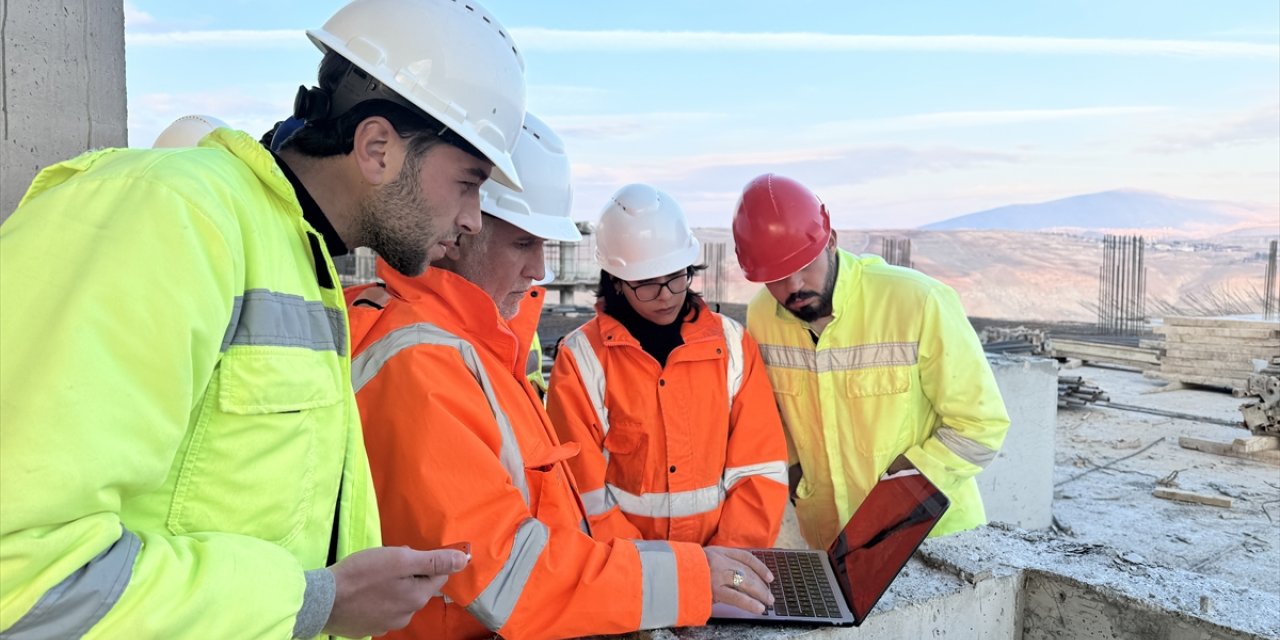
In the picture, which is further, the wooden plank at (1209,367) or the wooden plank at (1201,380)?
the wooden plank at (1201,380)

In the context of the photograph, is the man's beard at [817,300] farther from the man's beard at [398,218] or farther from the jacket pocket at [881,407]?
the man's beard at [398,218]

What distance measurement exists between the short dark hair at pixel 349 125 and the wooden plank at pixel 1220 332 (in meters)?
15.9

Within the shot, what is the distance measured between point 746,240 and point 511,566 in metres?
1.94

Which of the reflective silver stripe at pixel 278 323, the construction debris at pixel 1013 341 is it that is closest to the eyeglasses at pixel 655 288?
the reflective silver stripe at pixel 278 323

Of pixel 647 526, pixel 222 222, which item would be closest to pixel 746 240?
pixel 647 526

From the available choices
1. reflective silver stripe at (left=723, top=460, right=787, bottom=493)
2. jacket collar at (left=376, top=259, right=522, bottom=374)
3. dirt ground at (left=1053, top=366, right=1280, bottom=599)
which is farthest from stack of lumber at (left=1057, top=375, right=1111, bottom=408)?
jacket collar at (left=376, top=259, right=522, bottom=374)

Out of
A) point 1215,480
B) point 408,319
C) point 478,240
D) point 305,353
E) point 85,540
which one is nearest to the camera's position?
point 85,540

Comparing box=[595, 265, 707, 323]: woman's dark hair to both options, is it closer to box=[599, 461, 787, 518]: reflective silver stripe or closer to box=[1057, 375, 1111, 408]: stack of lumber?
box=[599, 461, 787, 518]: reflective silver stripe

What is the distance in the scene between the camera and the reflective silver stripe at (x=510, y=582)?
1.85 m

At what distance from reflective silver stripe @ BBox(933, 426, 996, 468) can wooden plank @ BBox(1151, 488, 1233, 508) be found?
6727mm

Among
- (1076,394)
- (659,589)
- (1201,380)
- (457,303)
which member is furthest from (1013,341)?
(457,303)

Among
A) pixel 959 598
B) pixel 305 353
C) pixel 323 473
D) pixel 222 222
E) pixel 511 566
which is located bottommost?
pixel 959 598

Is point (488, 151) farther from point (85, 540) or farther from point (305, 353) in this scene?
point (85, 540)

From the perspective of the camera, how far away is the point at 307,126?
5.18ft
